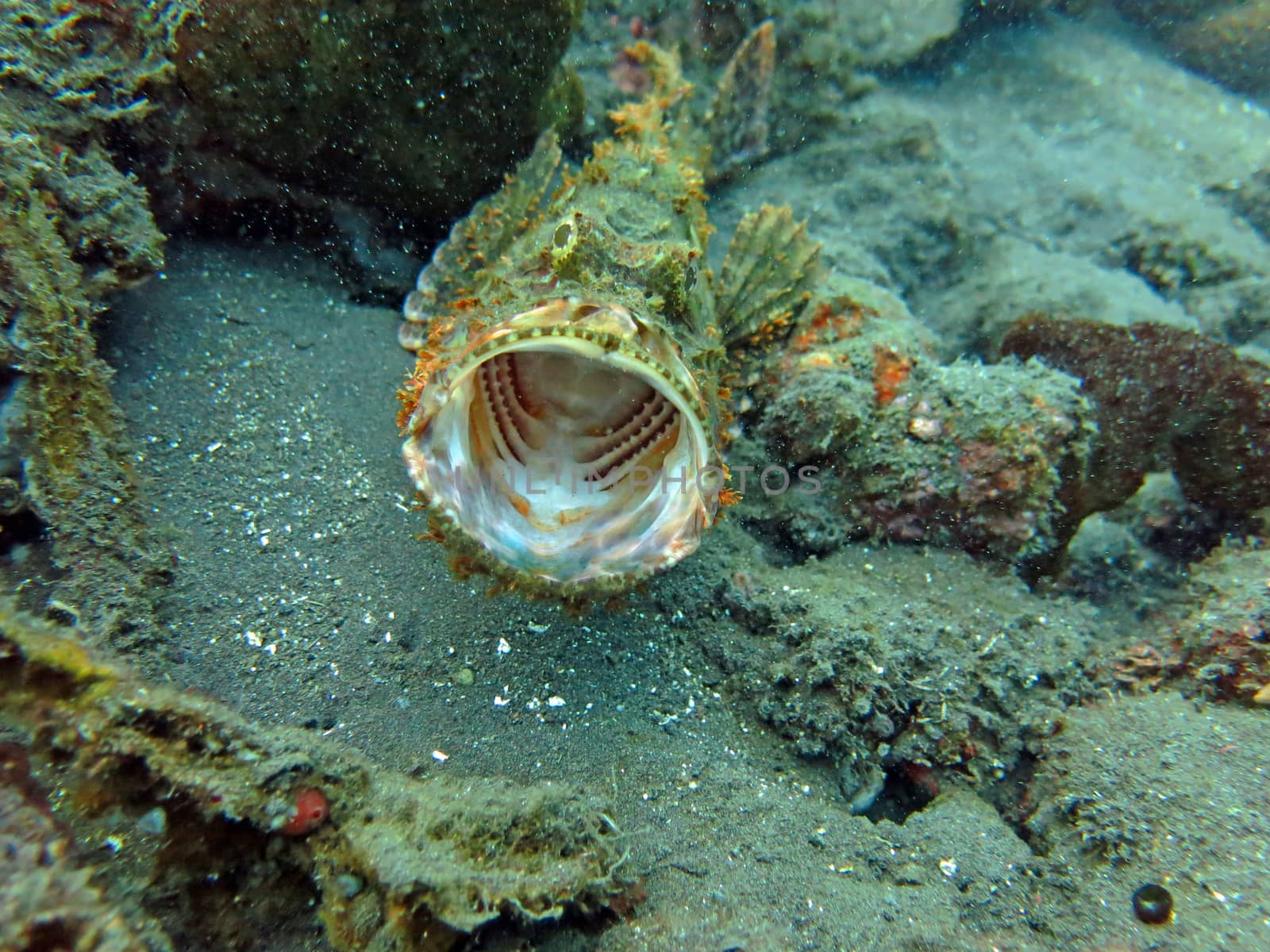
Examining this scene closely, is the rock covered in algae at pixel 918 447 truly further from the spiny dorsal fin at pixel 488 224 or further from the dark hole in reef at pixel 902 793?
the spiny dorsal fin at pixel 488 224

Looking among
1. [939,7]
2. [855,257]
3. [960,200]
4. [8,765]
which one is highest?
[939,7]

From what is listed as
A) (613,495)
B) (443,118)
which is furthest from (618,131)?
(613,495)

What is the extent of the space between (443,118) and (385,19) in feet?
2.20

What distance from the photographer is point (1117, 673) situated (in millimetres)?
3703

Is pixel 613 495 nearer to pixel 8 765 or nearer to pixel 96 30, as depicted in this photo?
pixel 8 765

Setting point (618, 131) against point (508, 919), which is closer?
point (508, 919)

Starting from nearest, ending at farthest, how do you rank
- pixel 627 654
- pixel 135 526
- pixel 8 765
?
pixel 8 765 → pixel 135 526 → pixel 627 654

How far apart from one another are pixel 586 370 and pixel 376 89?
8.03 ft

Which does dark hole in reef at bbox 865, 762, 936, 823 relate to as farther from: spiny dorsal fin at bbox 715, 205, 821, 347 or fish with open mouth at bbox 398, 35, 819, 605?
spiny dorsal fin at bbox 715, 205, 821, 347

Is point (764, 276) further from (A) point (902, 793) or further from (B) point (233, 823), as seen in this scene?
(B) point (233, 823)

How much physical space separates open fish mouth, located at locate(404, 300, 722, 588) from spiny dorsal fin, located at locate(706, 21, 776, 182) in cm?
402

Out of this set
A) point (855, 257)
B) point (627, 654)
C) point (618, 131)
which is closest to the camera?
Answer: point (627, 654)

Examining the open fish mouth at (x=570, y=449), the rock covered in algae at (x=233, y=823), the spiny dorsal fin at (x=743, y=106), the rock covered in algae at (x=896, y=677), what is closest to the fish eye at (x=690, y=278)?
the open fish mouth at (x=570, y=449)

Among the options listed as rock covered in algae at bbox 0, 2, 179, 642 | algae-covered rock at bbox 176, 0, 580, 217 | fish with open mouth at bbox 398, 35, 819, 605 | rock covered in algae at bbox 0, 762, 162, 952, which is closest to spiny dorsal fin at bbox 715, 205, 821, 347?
fish with open mouth at bbox 398, 35, 819, 605
